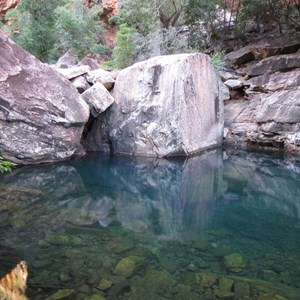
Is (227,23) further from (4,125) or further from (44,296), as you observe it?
(44,296)

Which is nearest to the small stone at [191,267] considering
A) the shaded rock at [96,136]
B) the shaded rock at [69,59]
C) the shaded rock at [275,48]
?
the shaded rock at [96,136]

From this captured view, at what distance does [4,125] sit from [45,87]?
1.57 metres

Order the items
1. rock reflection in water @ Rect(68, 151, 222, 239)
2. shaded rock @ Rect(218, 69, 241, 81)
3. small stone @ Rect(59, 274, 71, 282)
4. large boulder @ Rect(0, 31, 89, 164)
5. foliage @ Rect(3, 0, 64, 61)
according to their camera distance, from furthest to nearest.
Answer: foliage @ Rect(3, 0, 64, 61) < shaded rock @ Rect(218, 69, 241, 81) < large boulder @ Rect(0, 31, 89, 164) < rock reflection in water @ Rect(68, 151, 222, 239) < small stone @ Rect(59, 274, 71, 282)

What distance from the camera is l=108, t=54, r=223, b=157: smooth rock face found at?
1020cm

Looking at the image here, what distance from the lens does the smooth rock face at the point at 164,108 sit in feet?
33.5

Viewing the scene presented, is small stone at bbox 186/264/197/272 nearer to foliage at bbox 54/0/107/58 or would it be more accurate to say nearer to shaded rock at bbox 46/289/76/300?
shaded rock at bbox 46/289/76/300

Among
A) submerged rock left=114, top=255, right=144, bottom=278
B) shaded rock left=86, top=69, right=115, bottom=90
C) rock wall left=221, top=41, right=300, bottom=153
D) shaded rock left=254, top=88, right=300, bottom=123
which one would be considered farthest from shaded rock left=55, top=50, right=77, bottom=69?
submerged rock left=114, top=255, right=144, bottom=278

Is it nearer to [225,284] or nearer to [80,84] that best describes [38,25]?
[80,84]

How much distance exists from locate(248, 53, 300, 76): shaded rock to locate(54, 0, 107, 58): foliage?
11076mm

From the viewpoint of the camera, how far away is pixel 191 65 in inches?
414

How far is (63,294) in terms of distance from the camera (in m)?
3.04

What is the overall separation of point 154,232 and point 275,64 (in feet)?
33.8

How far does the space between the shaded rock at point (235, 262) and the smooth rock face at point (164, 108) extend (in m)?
6.43

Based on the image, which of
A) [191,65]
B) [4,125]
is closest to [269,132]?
[191,65]
